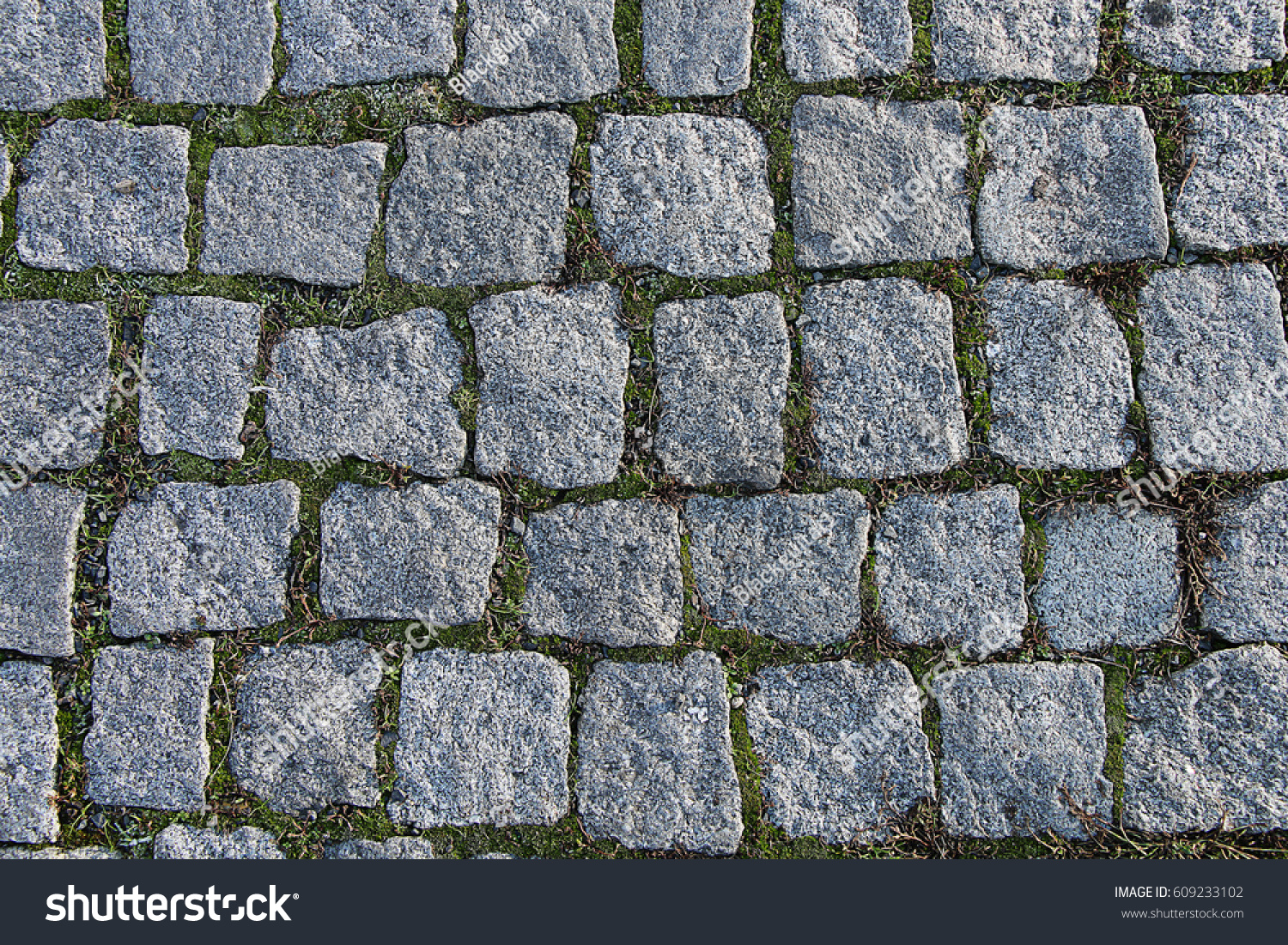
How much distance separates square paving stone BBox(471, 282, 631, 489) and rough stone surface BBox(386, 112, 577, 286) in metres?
0.14

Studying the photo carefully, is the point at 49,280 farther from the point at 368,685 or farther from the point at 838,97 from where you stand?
the point at 838,97

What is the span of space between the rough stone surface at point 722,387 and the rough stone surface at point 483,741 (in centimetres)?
86

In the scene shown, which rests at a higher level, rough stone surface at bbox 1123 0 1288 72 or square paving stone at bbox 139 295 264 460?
rough stone surface at bbox 1123 0 1288 72

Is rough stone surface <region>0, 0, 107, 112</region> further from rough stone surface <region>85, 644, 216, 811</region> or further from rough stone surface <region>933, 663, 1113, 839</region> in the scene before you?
rough stone surface <region>933, 663, 1113, 839</region>

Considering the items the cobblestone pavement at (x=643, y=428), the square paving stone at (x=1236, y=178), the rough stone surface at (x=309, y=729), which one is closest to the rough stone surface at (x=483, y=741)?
the cobblestone pavement at (x=643, y=428)

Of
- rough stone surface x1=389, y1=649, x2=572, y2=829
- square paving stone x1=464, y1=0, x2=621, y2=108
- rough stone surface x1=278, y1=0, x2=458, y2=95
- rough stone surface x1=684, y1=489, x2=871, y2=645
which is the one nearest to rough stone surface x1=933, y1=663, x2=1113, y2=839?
rough stone surface x1=684, y1=489, x2=871, y2=645

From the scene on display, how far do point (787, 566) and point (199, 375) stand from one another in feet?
6.84

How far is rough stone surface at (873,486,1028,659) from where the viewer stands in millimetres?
2764

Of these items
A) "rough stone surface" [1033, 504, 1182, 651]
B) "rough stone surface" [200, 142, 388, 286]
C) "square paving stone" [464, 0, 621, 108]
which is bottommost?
"rough stone surface" [1033, 504, 1182, 651]

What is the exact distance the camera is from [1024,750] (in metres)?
2.73

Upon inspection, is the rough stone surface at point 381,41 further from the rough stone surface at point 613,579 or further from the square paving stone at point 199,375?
the rough stone surface at point 613,579

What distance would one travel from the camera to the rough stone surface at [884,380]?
110 inches

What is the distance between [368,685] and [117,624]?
0.87m

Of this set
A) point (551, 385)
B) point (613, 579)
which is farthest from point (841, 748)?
point (551, 385)
